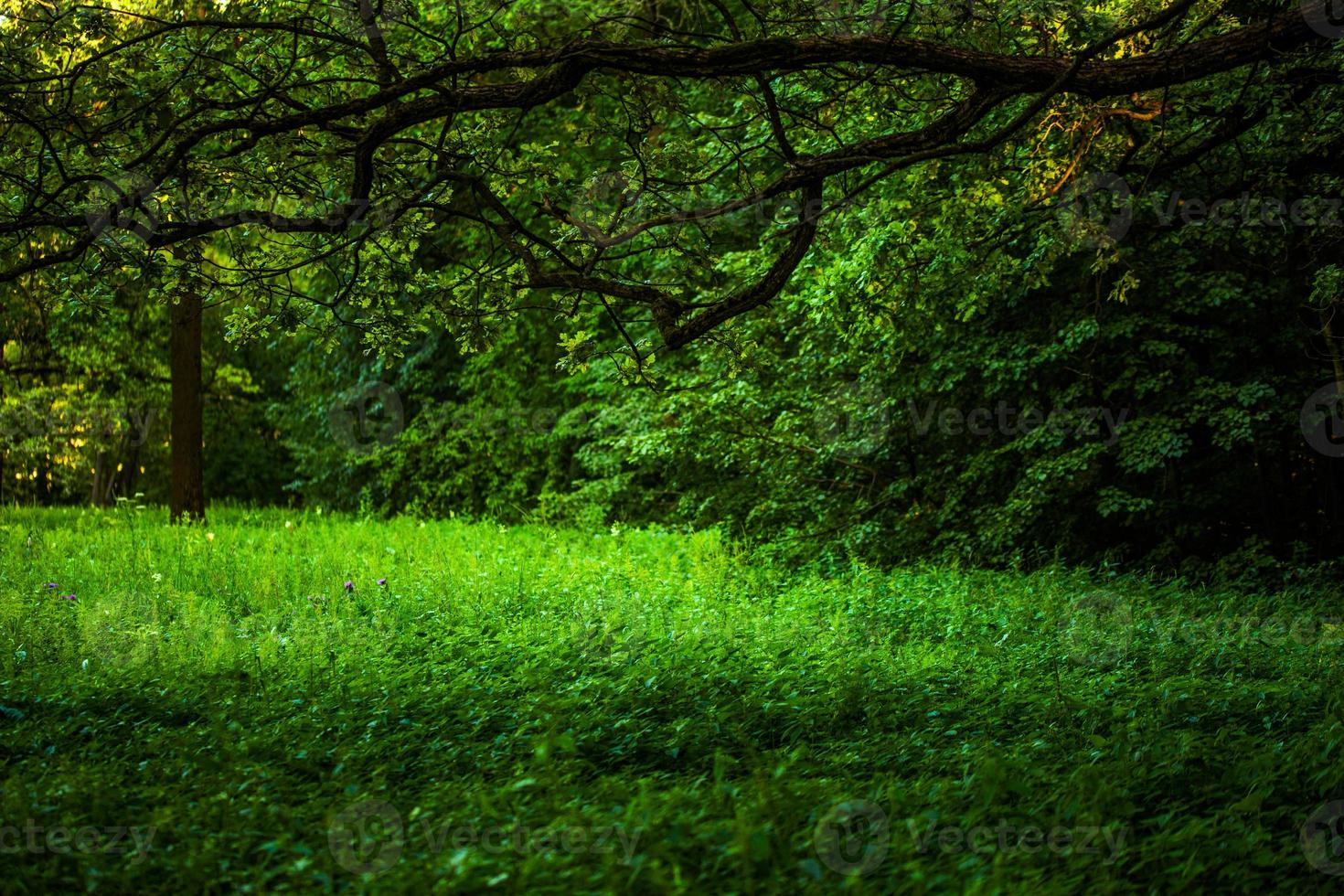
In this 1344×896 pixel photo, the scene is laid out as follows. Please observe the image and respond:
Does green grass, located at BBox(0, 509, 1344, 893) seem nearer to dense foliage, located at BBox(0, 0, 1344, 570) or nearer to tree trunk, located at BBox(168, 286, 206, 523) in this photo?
dense foliage, located at BBox(0, 0, 1344, 570)

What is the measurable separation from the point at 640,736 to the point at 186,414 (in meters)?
10.9

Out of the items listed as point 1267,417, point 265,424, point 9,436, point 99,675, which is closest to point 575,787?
point 99,675

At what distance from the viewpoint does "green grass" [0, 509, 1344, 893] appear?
3.33m

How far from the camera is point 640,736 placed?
466 centimetres

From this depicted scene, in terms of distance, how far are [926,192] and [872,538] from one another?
4247mm

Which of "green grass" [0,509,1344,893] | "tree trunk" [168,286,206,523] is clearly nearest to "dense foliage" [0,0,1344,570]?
"tree trunk" [168,286,206,523]

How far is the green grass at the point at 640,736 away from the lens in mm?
3330

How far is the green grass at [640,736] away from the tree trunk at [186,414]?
4533mm

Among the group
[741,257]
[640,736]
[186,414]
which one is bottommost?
[640,736]

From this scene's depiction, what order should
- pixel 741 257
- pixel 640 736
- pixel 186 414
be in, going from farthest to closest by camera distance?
pixel 186 414
pixel 741 257
pixel 640 736

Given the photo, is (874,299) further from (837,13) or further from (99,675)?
(99,675)

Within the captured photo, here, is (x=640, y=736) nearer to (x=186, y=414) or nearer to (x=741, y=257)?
(x=741, y=257)

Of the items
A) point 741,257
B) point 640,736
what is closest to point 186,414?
point 741,257

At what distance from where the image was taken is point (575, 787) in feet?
12.8
